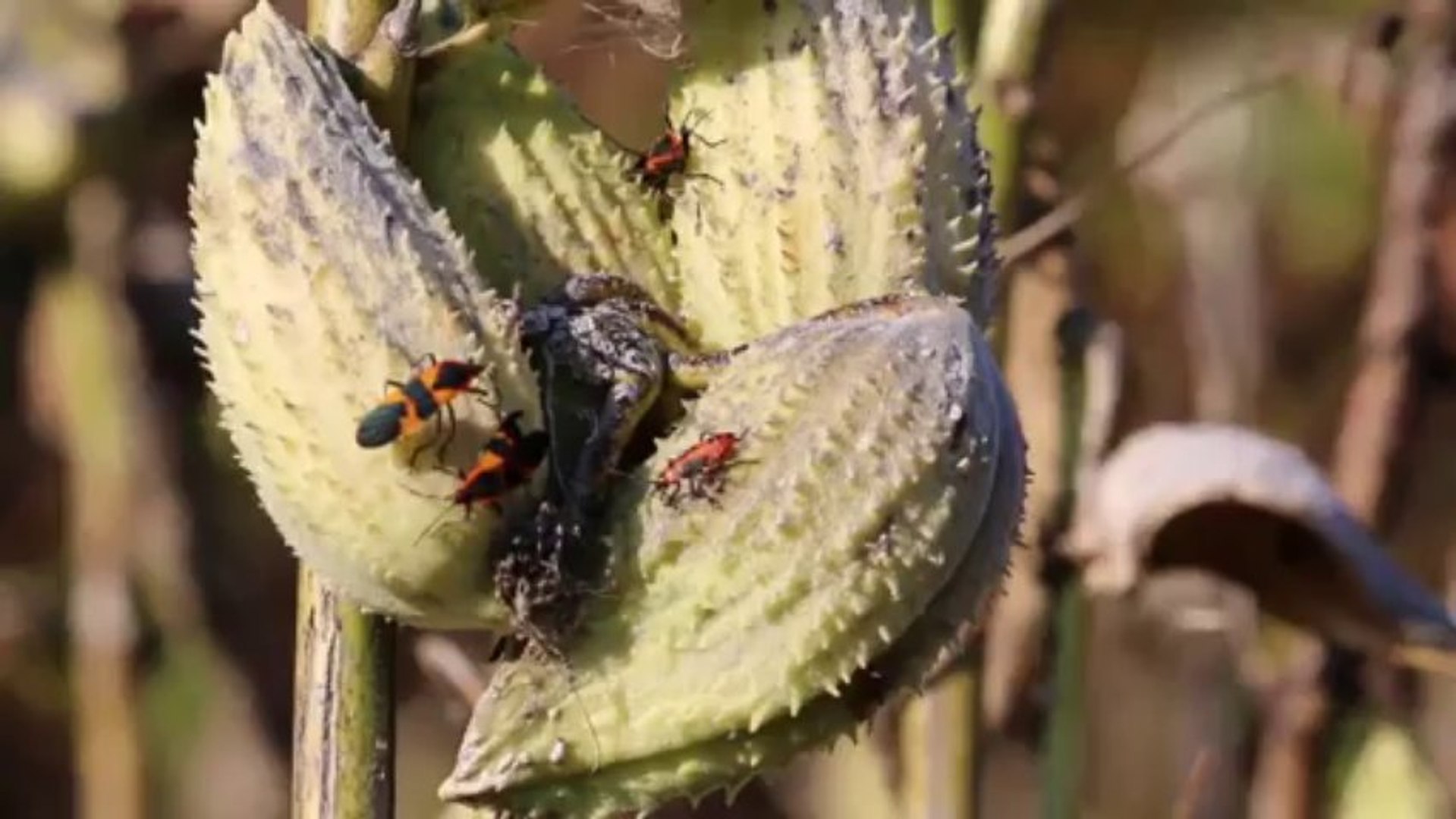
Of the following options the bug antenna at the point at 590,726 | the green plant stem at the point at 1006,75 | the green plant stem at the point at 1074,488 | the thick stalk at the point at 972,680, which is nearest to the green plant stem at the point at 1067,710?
the green plant stem at the point at 1074,488

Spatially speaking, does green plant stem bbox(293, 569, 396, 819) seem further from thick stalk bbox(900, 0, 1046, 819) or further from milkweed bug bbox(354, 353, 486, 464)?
thick stalk bbox(900, 0, 1046, 819)

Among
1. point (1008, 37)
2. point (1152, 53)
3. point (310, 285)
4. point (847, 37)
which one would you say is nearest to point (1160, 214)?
point (1152, 53)

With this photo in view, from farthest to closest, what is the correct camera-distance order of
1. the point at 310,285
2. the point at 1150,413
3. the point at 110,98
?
the point at 1150,413 < the point at 110,98 < the point at 310,285

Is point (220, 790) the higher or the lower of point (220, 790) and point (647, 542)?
the lower

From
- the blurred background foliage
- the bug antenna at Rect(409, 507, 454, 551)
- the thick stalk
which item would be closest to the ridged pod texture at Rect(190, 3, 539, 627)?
the bug antenna at Rect(409, 507, 454, 551)

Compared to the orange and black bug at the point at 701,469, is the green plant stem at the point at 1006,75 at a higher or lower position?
lower

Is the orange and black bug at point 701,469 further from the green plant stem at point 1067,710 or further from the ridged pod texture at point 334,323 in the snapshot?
the green plant stem at point 1067,710

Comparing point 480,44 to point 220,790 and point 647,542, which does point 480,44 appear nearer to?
point 647,542
